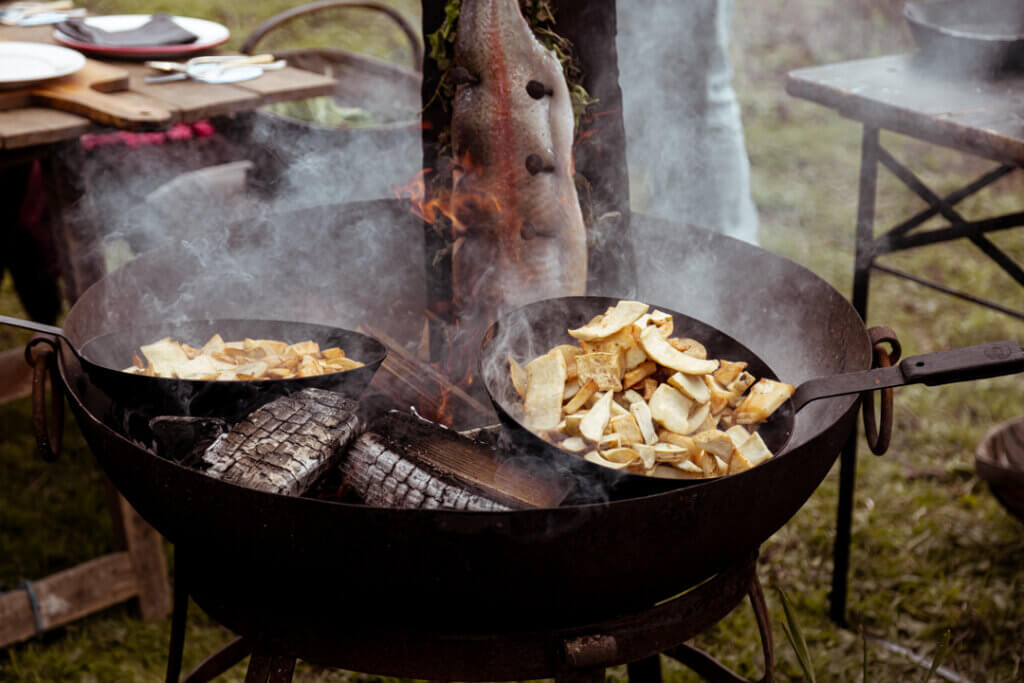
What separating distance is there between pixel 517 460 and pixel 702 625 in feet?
1.48

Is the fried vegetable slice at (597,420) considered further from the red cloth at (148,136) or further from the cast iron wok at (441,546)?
the red cloth at (148,136)

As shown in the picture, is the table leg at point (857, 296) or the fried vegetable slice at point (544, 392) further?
the table leg at point (857, 296)

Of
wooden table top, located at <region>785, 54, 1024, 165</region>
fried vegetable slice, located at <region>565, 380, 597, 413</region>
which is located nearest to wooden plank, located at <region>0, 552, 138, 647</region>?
fried vegetable slice, located at <region>565, 380, 597, 413</region>

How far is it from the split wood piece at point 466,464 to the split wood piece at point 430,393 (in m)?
0.19

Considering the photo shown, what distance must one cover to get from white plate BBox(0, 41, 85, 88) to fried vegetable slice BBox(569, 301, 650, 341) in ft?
5.78

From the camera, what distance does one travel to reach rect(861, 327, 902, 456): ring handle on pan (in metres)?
1.65

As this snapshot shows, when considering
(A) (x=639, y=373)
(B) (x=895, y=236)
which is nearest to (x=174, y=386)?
(A) (x=639, y=373)

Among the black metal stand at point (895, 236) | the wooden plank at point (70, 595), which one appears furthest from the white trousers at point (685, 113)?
the wooden plank at point (70, 595)

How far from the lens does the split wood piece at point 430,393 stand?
6.54ft

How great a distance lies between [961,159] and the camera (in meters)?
6.06

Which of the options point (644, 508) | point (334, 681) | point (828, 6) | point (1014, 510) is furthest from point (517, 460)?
point (828, 6)

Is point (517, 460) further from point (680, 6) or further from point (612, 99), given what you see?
point (680, 6)

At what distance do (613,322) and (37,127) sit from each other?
5.37 feet

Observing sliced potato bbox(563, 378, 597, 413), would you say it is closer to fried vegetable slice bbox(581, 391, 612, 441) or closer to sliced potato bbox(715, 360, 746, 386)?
fried vegetable slice bbox(581, 391, 612, 441)
